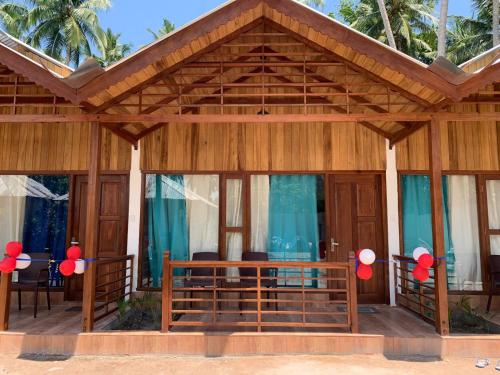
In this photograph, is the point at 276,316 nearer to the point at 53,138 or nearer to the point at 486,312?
the point at 486,312

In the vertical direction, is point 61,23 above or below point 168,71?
above

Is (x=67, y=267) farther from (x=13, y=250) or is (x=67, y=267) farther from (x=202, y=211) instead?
(x=202, y=211)

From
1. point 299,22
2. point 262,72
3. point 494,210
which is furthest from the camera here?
point 494,210

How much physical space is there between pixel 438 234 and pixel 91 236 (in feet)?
12.6

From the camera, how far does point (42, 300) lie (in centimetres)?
581

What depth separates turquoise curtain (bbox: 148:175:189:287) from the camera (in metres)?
5.86

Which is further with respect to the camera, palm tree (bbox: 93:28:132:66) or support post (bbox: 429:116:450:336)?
palm tree (bbox: 93:28:132:66)

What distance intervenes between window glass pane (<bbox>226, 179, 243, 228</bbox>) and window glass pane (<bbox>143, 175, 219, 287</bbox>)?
0.17m

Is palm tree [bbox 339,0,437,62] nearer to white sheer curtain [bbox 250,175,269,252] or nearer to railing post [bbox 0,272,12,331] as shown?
white sheer curtain [bbox 250,175,269,252]

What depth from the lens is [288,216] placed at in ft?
19.3

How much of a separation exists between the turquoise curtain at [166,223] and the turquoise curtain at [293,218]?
4.36ft

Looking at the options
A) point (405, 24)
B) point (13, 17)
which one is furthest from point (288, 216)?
point (13, 17)

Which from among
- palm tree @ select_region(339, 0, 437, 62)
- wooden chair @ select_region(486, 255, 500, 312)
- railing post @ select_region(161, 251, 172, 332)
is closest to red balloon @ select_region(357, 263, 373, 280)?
railing post @ select_region(161, 251, 172, 332)

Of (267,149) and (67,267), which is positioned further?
(267,149)
